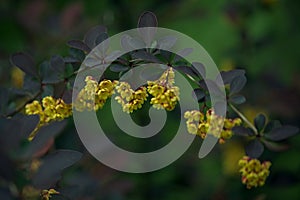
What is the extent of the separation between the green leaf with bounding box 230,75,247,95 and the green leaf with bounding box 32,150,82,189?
33 centimetres

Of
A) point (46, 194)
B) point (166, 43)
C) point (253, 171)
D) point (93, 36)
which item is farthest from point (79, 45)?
point (253, 171)

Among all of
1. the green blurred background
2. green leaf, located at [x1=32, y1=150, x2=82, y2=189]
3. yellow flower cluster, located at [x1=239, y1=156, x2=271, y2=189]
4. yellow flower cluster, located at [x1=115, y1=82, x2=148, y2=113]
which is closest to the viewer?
green leaf, located at [x1=32, y1=150, x2=82, y2=189]

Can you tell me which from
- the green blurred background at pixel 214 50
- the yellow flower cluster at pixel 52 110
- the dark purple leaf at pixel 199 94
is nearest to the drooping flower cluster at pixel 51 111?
the yellow flower cluster at pixel 52 110

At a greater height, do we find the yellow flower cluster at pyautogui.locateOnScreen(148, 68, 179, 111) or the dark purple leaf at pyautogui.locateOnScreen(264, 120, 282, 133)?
the yellow flower cluster at pyautogui.locateOnScreen(148, 68, 179, 111)

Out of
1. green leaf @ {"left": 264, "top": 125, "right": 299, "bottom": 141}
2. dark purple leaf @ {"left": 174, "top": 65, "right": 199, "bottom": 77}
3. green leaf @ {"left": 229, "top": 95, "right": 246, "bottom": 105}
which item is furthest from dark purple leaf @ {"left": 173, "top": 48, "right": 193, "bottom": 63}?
green leaf @ {"left": 264, "top": 125, "right": 299, "bottom": 141}

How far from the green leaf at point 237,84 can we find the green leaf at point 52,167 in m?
0.33

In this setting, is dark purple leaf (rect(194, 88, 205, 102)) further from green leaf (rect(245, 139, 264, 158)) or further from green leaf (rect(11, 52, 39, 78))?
green leaf (rect(11, 52, 39, 78))

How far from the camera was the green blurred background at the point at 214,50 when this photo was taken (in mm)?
1878

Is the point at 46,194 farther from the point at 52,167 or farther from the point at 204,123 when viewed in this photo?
the point at 204,123

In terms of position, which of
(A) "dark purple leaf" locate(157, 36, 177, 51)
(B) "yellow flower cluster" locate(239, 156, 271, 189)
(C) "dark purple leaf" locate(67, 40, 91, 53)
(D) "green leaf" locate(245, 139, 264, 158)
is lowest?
(B) "yellow flower cluster" locate(239, 156, 271, 189)

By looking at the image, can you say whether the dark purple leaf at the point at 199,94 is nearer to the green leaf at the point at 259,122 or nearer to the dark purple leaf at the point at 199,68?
the dark purple leaf at the point at 199,68

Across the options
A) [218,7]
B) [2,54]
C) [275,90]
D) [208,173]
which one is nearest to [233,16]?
[218,7]

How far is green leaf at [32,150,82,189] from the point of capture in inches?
30.2

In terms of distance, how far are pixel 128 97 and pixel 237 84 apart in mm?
211
